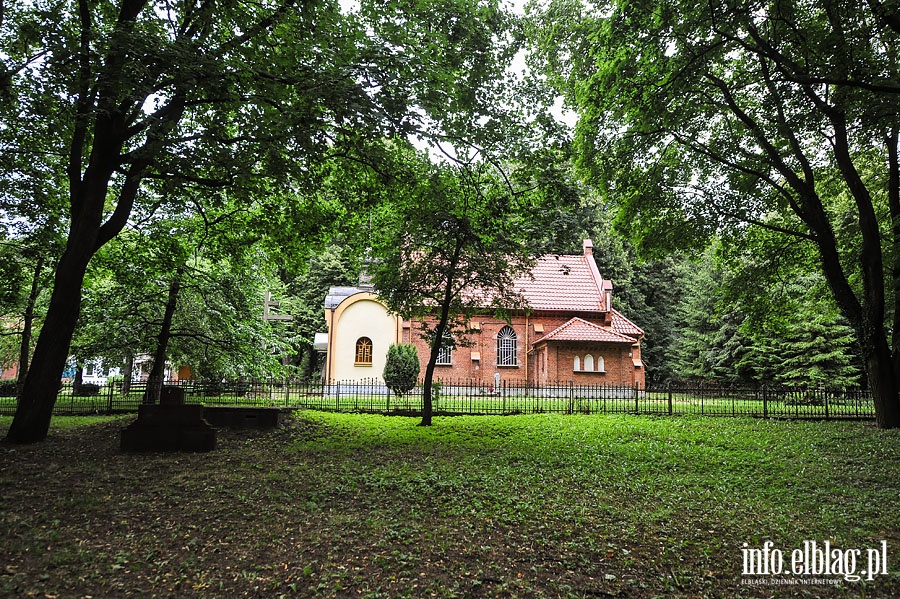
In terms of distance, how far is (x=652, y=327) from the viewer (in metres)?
42.9

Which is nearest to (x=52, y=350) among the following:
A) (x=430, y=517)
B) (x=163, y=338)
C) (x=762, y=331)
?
(x=163, y=338)

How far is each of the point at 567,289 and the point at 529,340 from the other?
427 centimetres

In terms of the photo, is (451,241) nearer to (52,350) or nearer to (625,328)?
(52,350)

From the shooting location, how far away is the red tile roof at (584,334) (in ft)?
92.2

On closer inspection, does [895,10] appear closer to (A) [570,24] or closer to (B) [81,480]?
(A) [570,24]

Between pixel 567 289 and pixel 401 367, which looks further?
pixel 567 289

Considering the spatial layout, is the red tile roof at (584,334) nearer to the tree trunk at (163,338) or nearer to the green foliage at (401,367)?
the green foliage at (401,367)

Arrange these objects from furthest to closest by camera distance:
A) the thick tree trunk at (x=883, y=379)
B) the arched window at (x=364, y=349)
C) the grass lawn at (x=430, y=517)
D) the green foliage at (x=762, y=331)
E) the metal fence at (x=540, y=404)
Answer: the arched window at (x=364, y=349) → the metal fence at (x=540, y=404) → the green foliage at (x=762, y=331) → the thick tree trunk at (x=883, y=379) → the grass lawn at (x=430, y=517)

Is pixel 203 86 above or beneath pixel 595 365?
above

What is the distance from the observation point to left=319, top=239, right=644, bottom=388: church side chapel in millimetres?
28422

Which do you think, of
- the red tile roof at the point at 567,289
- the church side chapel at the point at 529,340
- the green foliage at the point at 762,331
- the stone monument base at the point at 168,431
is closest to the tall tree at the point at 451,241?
the stone monument base at the point at 168,431

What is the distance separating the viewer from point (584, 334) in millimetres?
28453

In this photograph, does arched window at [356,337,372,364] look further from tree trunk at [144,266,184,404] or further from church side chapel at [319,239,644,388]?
tree trunk at [144,266,184,404]

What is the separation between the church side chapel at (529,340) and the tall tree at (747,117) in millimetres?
12629
